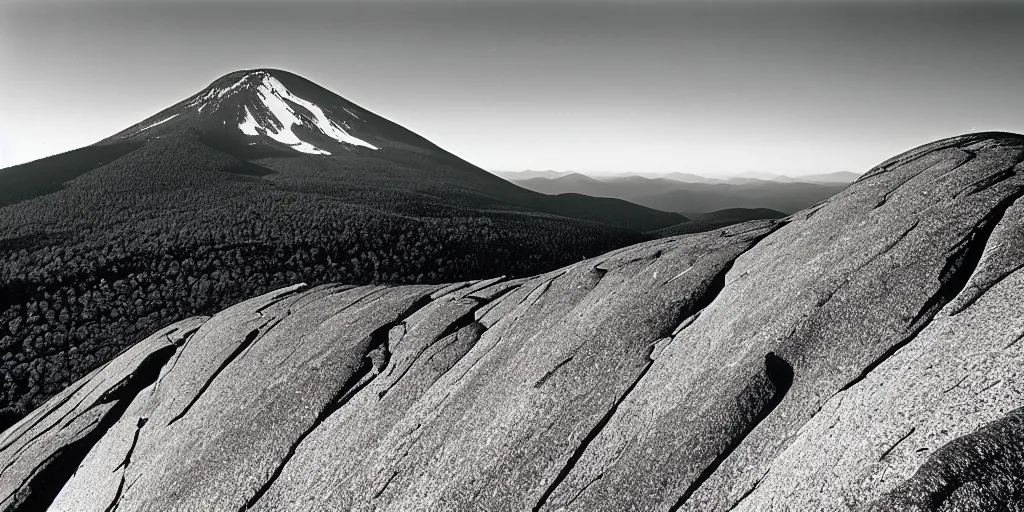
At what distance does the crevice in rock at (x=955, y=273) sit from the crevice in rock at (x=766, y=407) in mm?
1011

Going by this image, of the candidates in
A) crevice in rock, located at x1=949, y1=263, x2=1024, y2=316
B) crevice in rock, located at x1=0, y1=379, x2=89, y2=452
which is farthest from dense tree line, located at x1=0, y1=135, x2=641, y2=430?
crevice in rock, located at x1=949, y1=263, x2=1024, y2=316

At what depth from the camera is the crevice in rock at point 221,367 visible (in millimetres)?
17456

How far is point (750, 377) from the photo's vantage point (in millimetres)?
10445

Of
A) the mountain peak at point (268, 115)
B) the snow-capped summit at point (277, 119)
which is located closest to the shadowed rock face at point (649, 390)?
the snow-capped summit at point (277, 119)

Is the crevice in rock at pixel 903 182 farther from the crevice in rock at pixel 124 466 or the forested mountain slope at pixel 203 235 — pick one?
the forested mountain slope at pixel 203 235

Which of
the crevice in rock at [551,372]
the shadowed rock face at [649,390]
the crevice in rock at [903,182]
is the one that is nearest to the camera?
the shadowed rock face at [649,390]

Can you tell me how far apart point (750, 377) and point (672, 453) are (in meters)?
2.18

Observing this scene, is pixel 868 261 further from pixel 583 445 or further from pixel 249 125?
pixel 249 125

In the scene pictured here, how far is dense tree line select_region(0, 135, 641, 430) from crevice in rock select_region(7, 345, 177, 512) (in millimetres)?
9686

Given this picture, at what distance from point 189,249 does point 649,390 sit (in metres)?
50.2

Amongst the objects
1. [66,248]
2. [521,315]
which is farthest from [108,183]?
[521,315]

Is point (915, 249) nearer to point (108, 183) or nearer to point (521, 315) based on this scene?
point (521, 315)

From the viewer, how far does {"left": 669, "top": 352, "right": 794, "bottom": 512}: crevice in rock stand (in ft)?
31.3

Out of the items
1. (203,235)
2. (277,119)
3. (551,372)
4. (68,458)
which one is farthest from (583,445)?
(277,119)
